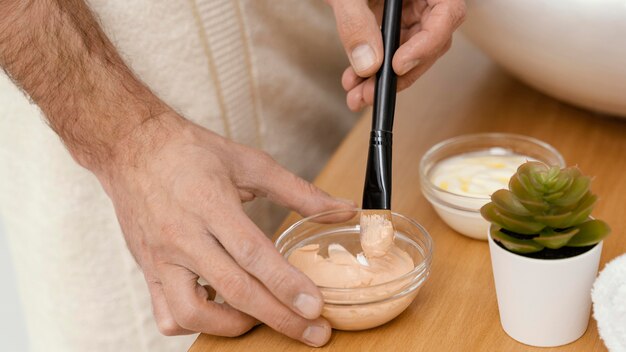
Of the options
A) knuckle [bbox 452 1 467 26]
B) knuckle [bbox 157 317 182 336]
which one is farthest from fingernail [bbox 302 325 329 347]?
knuckle [bbox 452 1 467 26]

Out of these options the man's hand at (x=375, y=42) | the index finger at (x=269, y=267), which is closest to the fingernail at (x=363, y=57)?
the man's hand at (x=375, y=42)

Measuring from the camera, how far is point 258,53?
102cm

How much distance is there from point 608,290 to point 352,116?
2.16ft

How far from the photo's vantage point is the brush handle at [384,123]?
0.73 metres

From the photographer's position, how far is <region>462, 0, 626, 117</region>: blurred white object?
0.74m

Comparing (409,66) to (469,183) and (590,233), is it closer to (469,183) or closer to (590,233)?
(469,183)

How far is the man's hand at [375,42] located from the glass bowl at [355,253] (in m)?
0.15

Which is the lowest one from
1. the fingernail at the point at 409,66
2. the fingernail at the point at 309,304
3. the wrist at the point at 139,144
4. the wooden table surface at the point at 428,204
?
the wooden table surface at the point at 428,204

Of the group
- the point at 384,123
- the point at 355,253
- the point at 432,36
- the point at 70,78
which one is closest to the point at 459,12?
the point at 432,36

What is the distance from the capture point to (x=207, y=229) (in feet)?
2.26

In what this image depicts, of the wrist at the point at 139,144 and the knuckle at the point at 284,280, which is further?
the wrist at the point at 139,144

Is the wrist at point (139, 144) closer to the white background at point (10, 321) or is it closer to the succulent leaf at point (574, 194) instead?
the succulent leaf at point (574, 194)

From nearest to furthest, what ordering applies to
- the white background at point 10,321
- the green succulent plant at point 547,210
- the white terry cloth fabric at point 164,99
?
the green succulent plant at point 547,210 < the white terry cloth fabric at point 164,99 < the white background at point 10,321

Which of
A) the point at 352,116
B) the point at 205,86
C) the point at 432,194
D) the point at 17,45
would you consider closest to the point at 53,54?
the point at 17,45
